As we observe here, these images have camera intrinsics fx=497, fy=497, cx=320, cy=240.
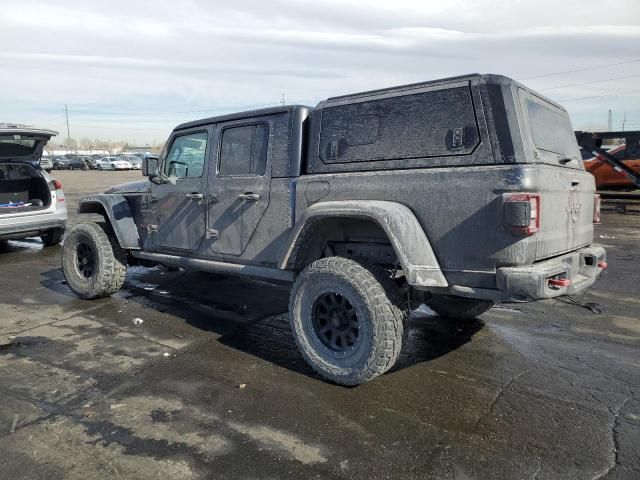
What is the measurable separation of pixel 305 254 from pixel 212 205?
46.8 inches

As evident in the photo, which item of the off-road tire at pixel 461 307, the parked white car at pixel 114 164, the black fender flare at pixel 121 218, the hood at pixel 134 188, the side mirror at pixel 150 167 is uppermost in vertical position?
the parked white car at pixel 114 164

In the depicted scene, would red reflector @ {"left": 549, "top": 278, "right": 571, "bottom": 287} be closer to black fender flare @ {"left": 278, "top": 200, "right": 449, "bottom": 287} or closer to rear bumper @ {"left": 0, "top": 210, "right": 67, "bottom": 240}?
black fender flare @ {"left": 278, "top": 200, "right": 449, "bottom": 287}

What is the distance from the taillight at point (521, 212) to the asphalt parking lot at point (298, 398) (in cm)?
118

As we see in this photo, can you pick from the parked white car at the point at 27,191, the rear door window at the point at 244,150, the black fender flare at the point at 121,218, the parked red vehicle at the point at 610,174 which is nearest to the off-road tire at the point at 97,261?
the black fender flare at the point at 121,218

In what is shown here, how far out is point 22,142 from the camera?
28.3 feet

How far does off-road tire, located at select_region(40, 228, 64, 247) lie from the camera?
9281mm

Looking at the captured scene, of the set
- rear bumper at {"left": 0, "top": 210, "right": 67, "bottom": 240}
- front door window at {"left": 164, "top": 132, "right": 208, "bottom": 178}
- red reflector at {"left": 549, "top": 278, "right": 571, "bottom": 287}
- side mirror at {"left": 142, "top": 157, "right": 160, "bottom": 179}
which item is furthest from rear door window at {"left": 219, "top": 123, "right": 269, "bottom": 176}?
rear bumper at {"left": 0, "top": 210, "right": 67, "bottom": 240}

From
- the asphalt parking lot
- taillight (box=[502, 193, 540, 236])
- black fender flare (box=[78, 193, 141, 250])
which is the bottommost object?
A: the asphalt parking lot

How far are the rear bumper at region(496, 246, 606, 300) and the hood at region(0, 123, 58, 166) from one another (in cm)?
799

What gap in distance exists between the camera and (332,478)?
2.51 m

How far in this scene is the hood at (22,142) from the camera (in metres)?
8.01

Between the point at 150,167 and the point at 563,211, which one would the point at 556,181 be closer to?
the point at 563,211

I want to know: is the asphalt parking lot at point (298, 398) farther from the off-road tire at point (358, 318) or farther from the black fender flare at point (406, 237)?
the black fender flare at point (406, 237)

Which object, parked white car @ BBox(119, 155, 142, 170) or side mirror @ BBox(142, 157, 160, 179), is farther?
parked white car @ BBox(119, 155, 142, 170)
